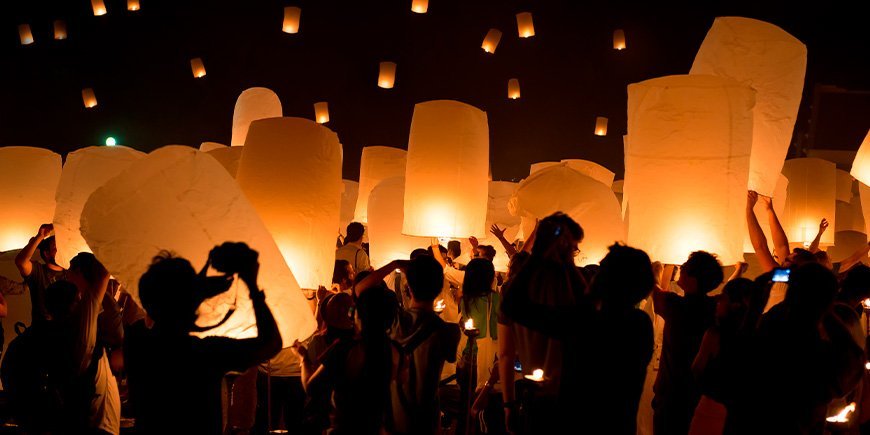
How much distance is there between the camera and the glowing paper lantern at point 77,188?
383 centimetres

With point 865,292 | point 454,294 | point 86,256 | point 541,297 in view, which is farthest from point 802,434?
point 454,294

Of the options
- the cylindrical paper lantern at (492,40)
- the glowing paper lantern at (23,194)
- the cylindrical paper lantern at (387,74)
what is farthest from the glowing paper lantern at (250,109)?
the cylindrical paper lantern at (492,40)

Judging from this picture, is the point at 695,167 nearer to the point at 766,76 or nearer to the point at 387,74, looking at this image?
the point at 766,76

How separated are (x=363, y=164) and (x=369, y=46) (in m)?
5.51

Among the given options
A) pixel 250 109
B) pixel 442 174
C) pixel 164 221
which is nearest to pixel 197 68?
pixel 250 109

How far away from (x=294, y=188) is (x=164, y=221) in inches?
35.2

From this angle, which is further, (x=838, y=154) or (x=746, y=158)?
(x=838, y=154)

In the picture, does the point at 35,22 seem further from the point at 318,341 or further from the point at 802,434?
the point at 802,434

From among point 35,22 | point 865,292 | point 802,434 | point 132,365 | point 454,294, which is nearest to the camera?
point 132,365

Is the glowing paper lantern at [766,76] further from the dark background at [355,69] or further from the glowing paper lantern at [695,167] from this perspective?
the dark background at [355,69]

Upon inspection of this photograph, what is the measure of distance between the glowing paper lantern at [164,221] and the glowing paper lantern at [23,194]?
2679mm

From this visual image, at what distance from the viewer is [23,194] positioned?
4895 millimetres

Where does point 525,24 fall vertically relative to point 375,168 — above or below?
above

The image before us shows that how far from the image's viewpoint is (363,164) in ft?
24.6
